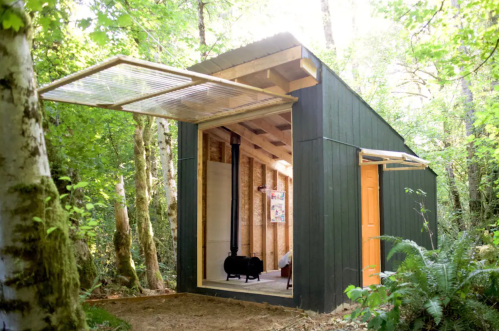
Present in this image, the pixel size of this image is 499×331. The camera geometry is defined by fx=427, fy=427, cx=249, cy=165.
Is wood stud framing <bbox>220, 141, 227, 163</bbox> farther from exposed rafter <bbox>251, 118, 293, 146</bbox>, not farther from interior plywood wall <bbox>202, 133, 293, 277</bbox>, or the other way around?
exposed rafter <bbox>251, 118, 293, 146</bbox>

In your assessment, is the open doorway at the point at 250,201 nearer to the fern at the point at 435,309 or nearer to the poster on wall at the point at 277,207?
the poster on wall at the point at 277,207

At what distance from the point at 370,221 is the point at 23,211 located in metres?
5.92

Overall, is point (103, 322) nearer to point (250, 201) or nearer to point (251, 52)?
point (251, 52)

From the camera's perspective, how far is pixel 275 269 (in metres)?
9.91

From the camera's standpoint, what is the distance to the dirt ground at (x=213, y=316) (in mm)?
5207

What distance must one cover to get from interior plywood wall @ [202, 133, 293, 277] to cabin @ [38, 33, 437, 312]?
0.15 feet

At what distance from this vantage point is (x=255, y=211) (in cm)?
955

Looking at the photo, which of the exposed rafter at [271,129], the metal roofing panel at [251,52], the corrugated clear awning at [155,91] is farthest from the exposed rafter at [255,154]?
the metal roofing panel at [251,52]

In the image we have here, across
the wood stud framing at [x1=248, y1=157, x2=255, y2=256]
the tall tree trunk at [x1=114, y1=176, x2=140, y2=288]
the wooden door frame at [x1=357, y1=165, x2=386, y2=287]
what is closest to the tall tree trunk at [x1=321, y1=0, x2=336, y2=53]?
the wood stud framing at [x1=248, y1=157, x2=255, y2=256]

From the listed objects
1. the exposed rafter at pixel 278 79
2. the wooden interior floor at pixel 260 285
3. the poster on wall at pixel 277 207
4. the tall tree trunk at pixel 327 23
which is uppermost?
the tall tree trunk at pixel 327 23

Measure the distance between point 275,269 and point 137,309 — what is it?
4272mm

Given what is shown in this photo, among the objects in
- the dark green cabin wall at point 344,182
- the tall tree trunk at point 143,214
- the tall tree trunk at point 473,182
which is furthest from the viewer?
the tall tree trunk at point 473,182

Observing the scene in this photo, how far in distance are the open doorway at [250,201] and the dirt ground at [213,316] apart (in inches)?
15.7

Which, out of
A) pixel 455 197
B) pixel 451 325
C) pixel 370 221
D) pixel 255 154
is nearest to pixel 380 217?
pixel 370 221
